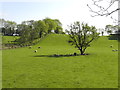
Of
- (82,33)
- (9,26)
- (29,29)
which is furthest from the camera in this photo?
(9,26)

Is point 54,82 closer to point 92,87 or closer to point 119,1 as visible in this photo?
point 92,87

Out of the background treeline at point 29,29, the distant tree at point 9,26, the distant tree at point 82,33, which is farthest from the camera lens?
the distant tree at point 9,26

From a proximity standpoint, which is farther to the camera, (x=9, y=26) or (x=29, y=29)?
(x=9, y=26)

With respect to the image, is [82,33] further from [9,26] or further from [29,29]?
[9,26]

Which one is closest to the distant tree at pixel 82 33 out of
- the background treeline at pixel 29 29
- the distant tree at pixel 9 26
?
the background treeline at pixel 29 29

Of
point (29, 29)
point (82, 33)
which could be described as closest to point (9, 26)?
point (29, 29)

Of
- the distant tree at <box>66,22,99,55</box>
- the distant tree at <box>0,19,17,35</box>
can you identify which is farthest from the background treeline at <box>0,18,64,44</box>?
the distant tree at <box>66,22,99,55</box>

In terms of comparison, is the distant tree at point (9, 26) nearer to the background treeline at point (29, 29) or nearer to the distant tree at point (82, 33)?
the background treeline at point (29, 29)

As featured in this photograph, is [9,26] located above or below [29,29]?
above

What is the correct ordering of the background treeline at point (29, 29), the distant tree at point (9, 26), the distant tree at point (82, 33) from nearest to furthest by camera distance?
1. the distant tree at point (82, 33)
2. the background treeline at point (29, 29)
3. the distant tree at point (9, 26)

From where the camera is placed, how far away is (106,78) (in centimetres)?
1709

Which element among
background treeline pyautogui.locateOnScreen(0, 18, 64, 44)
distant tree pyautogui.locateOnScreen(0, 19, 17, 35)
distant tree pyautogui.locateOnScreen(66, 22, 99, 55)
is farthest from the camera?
distant tree pyautogui.locateOnScreen(0, 19, 17, 35)

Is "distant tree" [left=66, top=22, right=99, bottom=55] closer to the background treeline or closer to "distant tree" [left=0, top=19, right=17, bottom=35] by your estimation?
the background treeline

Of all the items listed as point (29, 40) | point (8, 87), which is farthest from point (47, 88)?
point (29, 40)
